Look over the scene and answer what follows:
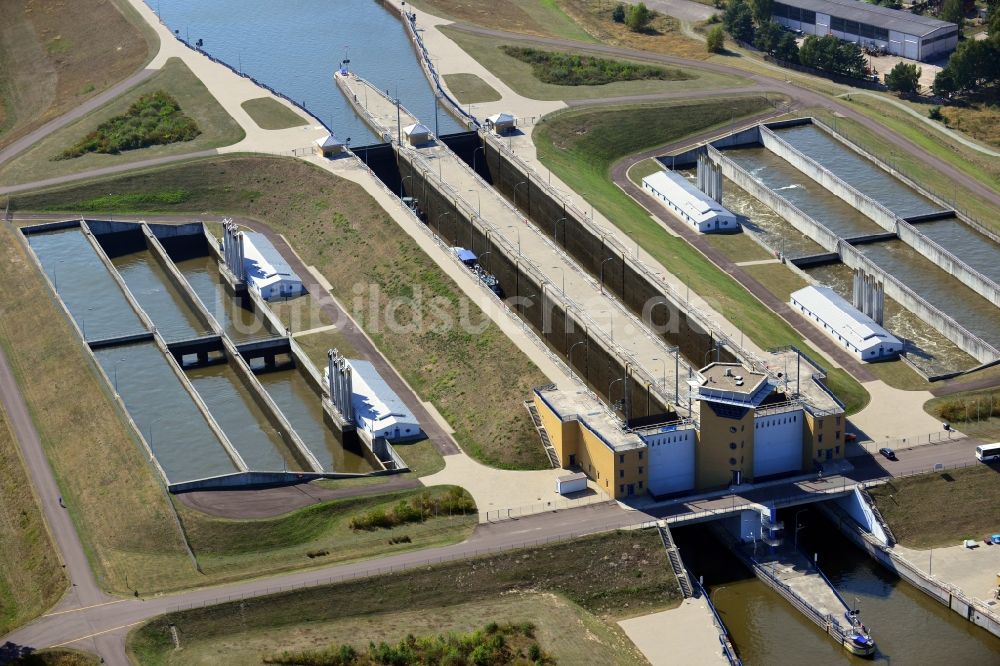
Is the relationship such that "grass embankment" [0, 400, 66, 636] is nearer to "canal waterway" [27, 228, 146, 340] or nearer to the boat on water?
"canal waterway" [27, 228, 146, 340]

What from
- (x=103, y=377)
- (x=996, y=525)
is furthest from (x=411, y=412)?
(x=996, y=525)

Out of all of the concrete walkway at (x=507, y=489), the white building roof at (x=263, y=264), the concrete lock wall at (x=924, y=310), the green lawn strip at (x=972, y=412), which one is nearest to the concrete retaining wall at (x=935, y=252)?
the concrete lock wall at (x=924, y=310)

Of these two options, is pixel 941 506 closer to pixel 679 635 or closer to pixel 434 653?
pixel 679 635

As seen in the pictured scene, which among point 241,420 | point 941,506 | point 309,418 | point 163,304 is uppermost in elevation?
point 941,506

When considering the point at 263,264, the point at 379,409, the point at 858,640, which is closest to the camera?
the point at 858,640

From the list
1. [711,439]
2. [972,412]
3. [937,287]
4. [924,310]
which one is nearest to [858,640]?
[711,439]

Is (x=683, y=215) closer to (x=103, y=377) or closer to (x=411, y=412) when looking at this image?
(x=411, y=412)

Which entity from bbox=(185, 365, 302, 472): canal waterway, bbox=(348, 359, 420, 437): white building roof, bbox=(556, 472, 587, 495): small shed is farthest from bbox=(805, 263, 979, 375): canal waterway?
bbox=(185, 365, 302, 472): canal waterway
